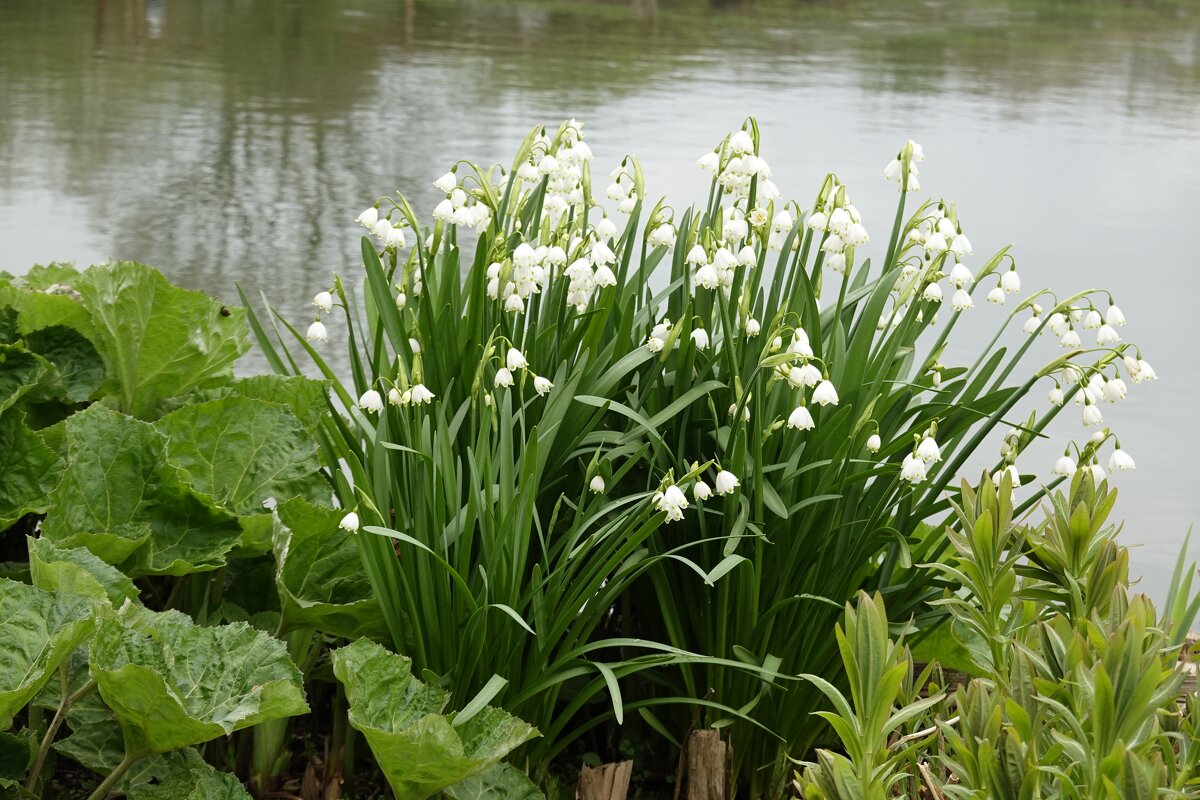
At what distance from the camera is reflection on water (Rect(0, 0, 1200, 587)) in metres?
5.98

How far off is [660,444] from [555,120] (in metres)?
6.79

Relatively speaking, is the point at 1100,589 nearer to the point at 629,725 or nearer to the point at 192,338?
the point at 629,725

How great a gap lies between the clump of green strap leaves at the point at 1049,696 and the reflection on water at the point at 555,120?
8.40 ft

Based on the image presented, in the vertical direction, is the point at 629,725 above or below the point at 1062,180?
below

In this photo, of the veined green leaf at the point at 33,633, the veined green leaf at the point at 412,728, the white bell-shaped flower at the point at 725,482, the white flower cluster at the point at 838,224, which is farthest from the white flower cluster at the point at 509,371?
the veined green leaf at the point at 33,633

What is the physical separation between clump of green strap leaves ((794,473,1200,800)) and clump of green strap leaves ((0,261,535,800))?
66 centimetres

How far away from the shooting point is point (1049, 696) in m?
1.29

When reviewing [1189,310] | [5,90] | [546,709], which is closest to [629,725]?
[546,709]

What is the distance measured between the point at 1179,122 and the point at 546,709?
32.1 feet

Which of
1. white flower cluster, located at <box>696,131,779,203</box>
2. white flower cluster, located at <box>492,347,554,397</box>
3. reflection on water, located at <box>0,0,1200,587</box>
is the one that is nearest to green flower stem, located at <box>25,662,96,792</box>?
white flower cluster, located at <box>492,347,554,397</box>

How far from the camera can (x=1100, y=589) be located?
1483 millimetres

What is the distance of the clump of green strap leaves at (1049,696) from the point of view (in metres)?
1.09

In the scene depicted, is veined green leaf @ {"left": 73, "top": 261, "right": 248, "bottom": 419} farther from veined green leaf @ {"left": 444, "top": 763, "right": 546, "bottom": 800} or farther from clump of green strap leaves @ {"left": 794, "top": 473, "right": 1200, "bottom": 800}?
clump of green strap leaves @ {"left": 794, "top": 473, "right": 1200, "bottom": 800}

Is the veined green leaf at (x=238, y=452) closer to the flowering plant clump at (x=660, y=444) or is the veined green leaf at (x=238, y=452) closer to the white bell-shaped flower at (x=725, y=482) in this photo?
the flowering plant clump at (x=660, y=444)
